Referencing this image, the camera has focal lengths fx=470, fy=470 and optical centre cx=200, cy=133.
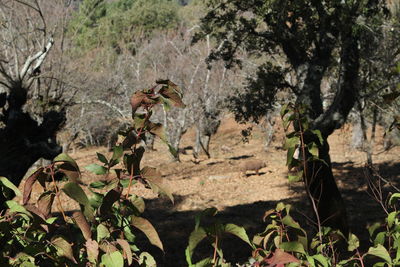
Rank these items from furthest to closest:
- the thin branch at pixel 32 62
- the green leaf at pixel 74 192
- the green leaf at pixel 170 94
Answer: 1. the thin branch at pixel 32 62
2. the green leaf at pixel 170 94
3. the green leaf at pixel 74 192

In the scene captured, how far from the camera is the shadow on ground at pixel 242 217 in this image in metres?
8.71

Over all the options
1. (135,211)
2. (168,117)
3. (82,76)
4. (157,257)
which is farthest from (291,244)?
(168,117)

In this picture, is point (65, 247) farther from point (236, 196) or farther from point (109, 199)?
point (236, 196)

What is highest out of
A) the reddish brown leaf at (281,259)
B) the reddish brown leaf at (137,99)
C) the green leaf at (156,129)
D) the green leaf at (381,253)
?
the reddish brown leaf at (137,99)

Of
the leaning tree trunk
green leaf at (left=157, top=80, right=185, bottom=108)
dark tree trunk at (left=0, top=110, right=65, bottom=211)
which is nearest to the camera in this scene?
green leaf at (left=157, top=80, right=185, bottom=108)

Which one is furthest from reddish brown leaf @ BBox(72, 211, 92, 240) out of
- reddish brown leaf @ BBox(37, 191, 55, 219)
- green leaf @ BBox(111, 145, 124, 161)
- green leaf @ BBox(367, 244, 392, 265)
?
green leaf @ BBox(367, 244, 392, 265)

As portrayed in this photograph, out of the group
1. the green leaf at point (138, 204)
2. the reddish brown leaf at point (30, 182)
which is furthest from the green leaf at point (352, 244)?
the reddish brown leaf at point (30, 182)

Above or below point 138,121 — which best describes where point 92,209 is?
below

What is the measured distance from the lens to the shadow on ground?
8711 millimetres

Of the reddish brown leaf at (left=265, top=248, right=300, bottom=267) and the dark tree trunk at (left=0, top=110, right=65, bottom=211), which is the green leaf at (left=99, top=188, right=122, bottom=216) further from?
the dark tree trunk at (left=0, top=110, right=65, bottom=211)

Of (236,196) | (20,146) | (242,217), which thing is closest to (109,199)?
(20,146)

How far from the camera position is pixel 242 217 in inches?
460

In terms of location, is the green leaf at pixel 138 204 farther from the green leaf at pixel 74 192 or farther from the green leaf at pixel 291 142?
the green leaf at pixel 291 142

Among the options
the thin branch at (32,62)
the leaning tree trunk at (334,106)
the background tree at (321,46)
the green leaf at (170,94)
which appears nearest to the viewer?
the green leaf at (170,94)
